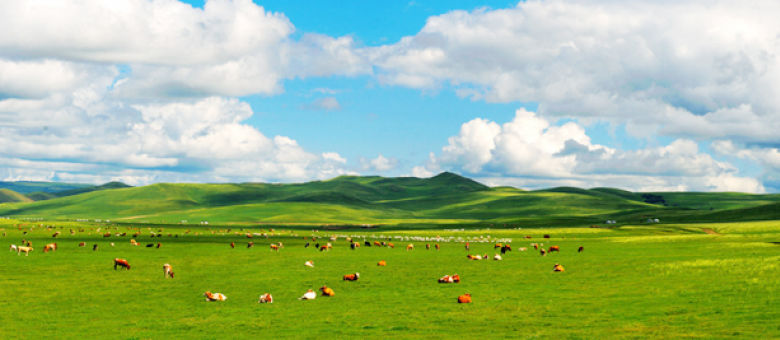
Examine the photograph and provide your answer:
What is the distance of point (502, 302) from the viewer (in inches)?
1168

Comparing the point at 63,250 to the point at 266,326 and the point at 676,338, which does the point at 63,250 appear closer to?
the point at 266,326

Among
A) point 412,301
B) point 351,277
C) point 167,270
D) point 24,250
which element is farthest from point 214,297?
point 24,250

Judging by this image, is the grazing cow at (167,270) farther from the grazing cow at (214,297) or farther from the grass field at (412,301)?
the grazing cow at (214,297)

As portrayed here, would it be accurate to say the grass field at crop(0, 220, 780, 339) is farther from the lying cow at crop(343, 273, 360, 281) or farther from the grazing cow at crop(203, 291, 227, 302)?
the lying cow at crop(343, 273, 360, 281)

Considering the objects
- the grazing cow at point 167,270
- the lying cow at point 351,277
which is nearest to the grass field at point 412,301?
the lying cow at point 351,277

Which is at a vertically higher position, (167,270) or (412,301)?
(167,270)

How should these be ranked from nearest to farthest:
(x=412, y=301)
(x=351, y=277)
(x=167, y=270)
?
1. (x=412, y=301)
2. (x=351, y=277)
3. (x=167, y=270)

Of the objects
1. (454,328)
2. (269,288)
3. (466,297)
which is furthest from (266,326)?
(269,288)

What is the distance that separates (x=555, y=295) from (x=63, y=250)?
6093cm

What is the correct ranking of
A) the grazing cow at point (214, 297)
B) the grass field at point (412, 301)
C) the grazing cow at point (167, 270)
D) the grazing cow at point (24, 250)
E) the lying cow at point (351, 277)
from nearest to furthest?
the grass field at point (412, 301) → the grazing cow at point (214, 297) → the lying cow at point (351, 277) → the grazing cow at point (167, 270) → the grazing cow at point (24, 250)

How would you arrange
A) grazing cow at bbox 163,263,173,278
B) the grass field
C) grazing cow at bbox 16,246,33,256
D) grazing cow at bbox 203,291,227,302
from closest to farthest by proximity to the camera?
the grass field → grazing cow at bbox 203,291,227,302 → grazing cow at bbox 163,263,173,278 → grazing cow at bbox 16,246,33,256

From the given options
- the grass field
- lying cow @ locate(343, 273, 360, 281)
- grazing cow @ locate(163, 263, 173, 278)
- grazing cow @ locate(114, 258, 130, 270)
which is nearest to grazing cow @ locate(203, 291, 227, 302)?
the grass field

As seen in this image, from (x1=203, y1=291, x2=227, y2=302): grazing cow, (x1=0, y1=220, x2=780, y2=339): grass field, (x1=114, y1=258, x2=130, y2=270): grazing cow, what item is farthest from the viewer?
(x1=114, y1=258, x2=130, y2=270): grazing cow

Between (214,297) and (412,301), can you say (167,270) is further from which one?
(412,301)
